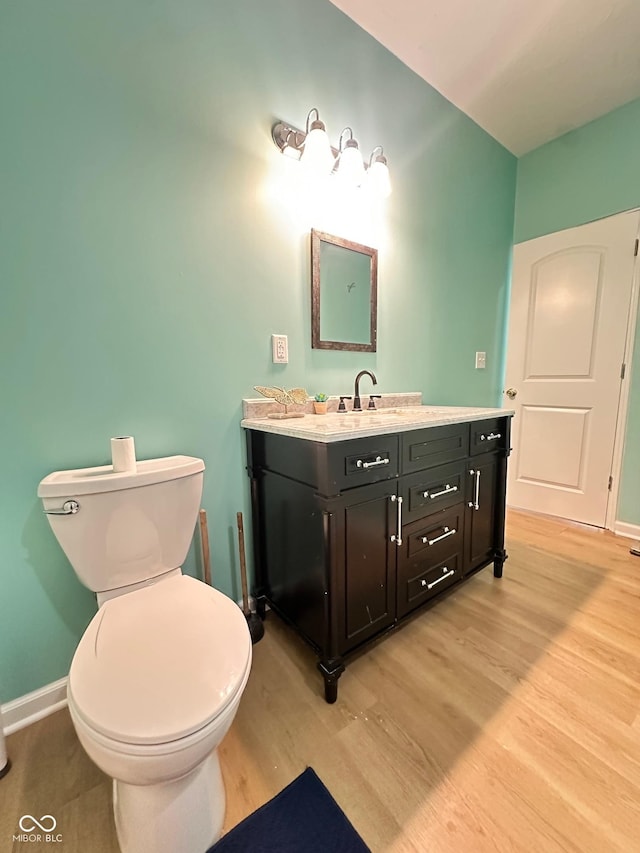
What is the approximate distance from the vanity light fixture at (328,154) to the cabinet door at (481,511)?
4.47 ft

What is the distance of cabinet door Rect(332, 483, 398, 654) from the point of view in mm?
1060

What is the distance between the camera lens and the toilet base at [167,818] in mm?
692

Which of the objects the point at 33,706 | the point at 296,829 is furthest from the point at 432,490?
the point at 33,706

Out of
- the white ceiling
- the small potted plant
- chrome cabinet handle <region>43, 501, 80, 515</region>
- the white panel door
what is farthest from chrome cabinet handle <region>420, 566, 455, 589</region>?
the white ceiling

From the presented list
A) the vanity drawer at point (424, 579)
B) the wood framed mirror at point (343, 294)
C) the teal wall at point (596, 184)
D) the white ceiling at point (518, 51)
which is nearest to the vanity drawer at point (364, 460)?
the vanity drawer at point (424, 579)

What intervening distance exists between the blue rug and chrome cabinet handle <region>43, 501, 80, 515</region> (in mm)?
832

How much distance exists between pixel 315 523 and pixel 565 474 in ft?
7.39

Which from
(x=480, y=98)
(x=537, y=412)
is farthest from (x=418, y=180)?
(x=537, y=412)

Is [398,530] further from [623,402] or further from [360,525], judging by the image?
[623,402]

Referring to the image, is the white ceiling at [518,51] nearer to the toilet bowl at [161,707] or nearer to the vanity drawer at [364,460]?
the vanity drawer at [364,460]

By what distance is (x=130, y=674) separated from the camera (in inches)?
26.6

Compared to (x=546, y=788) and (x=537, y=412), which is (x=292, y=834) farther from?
(x=537, y=412)

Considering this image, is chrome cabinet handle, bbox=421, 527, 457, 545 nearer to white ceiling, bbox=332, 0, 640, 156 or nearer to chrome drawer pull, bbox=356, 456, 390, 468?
chrome drawer pull, bbox=356, 456, 390, 468

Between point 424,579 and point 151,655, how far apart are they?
102 centimetres
